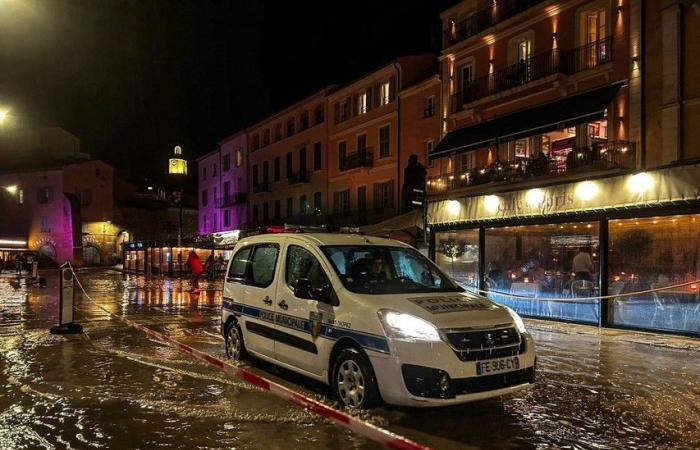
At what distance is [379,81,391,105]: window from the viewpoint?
3247 centimetres

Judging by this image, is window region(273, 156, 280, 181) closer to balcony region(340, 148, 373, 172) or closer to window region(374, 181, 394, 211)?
balcony region(340, 148, 373, 172)

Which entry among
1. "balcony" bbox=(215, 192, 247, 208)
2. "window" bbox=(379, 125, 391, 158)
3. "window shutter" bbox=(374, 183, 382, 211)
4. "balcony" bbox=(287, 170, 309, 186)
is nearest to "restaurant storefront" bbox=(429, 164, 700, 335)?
"window" bbox=(379, 125, 391, 158)

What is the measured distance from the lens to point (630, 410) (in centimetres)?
656

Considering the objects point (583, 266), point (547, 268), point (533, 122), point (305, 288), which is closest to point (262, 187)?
point (533, 122)

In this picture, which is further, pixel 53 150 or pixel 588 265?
pixel 53 150

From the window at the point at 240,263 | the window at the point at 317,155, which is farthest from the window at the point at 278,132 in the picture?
the window at the point at 240,263

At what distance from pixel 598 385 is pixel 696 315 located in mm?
5825

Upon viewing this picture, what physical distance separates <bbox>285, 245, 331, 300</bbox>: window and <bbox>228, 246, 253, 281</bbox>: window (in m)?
1.33

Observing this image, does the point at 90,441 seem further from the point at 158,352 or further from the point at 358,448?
the point at 158,352

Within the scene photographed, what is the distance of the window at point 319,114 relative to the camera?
40.2 meters

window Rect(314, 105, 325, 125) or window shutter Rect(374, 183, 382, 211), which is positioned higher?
window Rect(314, 105, 325, 125)

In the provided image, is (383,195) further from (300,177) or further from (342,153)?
(300,177)

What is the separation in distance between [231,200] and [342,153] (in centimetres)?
1995

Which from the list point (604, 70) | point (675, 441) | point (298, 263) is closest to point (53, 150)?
point (604, 70)
